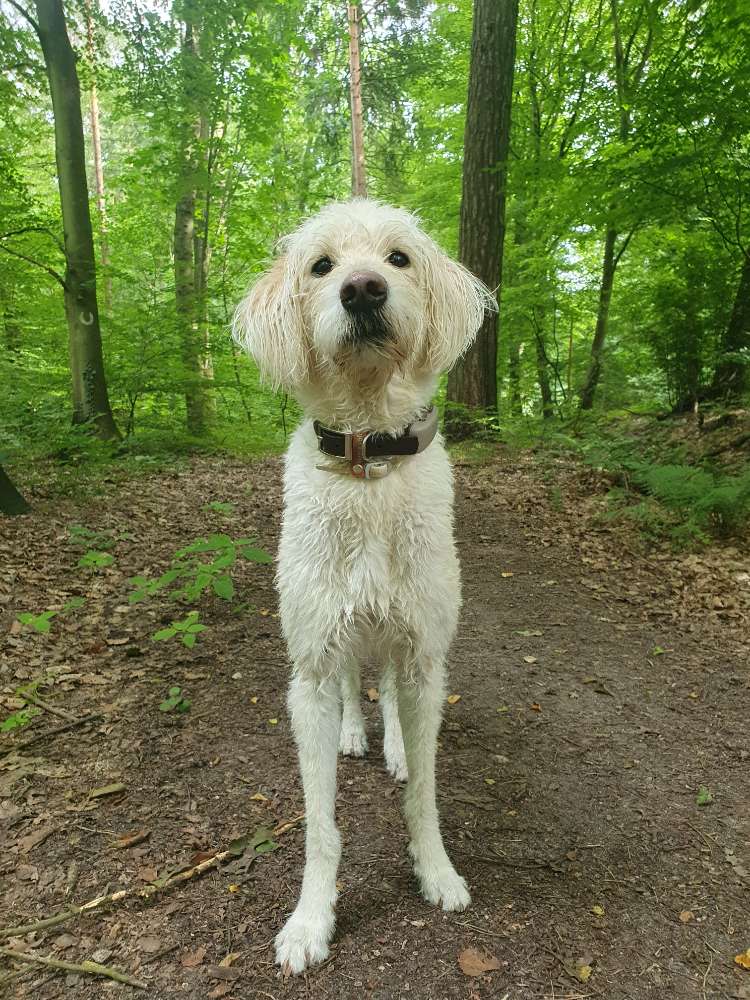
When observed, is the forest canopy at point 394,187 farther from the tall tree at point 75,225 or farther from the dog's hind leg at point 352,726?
the dog's hind leg at point 352,726

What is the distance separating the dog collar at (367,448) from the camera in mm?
2057

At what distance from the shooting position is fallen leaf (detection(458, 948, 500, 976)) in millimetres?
1893

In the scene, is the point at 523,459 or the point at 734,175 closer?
the point at 734,175

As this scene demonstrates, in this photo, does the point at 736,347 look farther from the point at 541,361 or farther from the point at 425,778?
the point at 425,778

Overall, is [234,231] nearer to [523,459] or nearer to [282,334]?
[523,459]

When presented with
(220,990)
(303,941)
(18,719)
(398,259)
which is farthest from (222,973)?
(398,259)

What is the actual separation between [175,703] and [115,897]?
1.18m

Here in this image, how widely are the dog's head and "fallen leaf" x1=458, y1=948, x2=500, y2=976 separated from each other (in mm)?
1918

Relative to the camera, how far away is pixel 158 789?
8.95ft

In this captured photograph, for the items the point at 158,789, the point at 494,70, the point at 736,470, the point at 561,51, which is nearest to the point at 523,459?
the point at 736,470

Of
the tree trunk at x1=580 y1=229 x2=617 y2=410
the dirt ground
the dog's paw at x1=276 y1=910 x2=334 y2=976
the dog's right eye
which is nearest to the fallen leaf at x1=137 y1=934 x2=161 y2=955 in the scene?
the dirt ground

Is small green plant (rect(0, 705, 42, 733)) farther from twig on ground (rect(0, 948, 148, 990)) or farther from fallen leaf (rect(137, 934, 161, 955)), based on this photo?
fallen leaf (rect(137, 934, 161, 955))

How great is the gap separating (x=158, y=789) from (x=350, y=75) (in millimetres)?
12855

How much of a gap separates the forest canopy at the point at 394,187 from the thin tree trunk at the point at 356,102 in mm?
171
